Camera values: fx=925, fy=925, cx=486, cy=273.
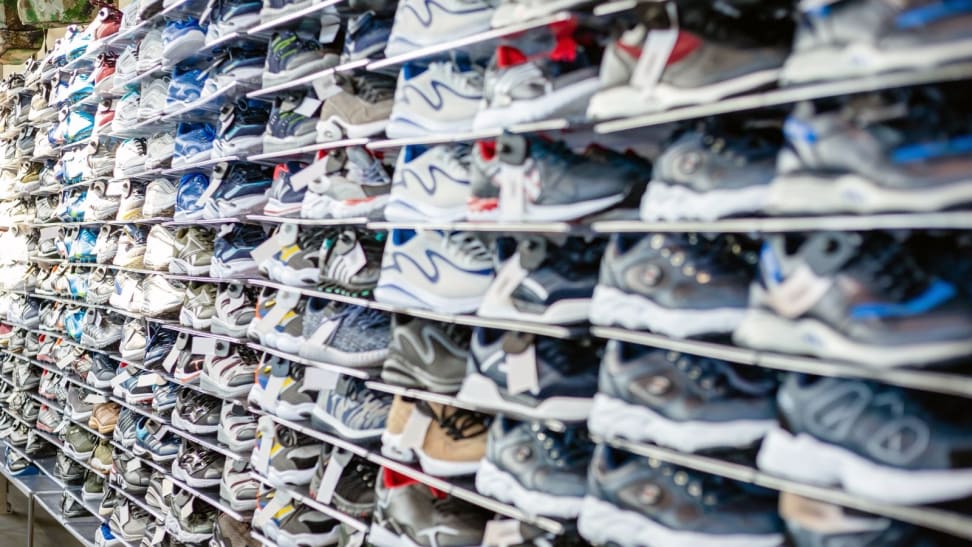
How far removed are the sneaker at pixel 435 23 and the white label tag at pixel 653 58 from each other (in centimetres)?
59

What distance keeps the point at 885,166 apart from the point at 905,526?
1.77 ft

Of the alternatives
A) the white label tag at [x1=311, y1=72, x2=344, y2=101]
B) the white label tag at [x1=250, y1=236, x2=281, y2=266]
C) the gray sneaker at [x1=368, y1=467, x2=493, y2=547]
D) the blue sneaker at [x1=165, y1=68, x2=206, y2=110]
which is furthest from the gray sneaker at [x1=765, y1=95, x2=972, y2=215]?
the blue sneaker at [x1=165, y1=68, x2=206, y2=110]

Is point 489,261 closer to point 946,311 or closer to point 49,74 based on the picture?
point 946,311

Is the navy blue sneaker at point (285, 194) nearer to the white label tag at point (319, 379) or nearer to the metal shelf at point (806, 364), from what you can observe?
the white label tag at point (319, 379)

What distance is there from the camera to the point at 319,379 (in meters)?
2.78

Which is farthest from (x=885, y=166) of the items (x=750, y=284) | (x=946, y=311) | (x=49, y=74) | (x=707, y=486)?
(x=49, y=74)

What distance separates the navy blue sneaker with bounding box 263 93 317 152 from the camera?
2902 mm

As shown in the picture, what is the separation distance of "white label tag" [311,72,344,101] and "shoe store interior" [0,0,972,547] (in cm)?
1

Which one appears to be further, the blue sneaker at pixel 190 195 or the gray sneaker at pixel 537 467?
the blue sneaker at pixel 190 195

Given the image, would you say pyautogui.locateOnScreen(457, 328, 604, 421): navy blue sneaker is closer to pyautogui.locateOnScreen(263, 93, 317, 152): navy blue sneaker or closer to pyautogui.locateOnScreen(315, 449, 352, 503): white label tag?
pyautogui.locateOnScreen(315, 449, 352, 503): white label tag

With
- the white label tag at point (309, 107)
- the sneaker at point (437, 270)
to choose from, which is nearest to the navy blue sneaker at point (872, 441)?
the sneaker at point (437, 270)

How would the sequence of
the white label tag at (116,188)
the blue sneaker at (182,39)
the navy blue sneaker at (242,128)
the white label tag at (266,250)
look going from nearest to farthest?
the white label tag at (266,250) < the navy blue sneaker at (242,128) < the blue sneaker at (182,39) < the white label tag at (116,188)

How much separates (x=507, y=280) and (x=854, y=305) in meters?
0.86

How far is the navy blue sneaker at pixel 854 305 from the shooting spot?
1.29m
